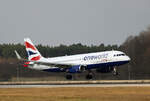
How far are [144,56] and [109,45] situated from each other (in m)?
36.4

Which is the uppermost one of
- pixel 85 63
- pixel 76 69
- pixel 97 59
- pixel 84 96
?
pixel 97 59

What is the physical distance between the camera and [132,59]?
8256 cm

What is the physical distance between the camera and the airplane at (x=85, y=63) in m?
73.9

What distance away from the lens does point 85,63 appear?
75.0 m

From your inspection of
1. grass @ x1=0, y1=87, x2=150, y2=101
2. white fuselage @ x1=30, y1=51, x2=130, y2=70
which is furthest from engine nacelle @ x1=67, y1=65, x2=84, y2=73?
grass @ x1=0, y1=87, x2=150, y2=101

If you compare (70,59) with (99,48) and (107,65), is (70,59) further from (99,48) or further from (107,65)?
(99,48)

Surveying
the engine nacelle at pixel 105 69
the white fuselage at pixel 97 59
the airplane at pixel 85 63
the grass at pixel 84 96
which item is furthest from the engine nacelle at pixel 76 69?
the grass at pixel 84 96

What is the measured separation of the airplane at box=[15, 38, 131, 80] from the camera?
73875 millimetres

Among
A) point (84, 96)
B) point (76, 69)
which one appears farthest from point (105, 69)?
point (84, 96)

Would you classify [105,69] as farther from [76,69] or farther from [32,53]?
[32,53]

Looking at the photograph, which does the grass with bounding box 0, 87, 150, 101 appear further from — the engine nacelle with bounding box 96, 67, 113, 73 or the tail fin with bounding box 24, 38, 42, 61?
the tail fin with bounding box 24, 38, 42, 61

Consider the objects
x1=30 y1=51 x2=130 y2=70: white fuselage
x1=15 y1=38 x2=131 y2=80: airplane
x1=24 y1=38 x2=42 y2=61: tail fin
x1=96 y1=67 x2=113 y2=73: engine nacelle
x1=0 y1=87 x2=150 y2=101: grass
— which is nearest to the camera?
x1=0 y1=87 x2=150 y2=101: grass

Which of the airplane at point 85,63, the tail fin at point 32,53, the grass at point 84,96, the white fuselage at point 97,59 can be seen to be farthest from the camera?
the tail fin at point 32,53

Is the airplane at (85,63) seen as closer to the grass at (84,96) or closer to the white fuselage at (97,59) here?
the white fuselage at (97,59)
